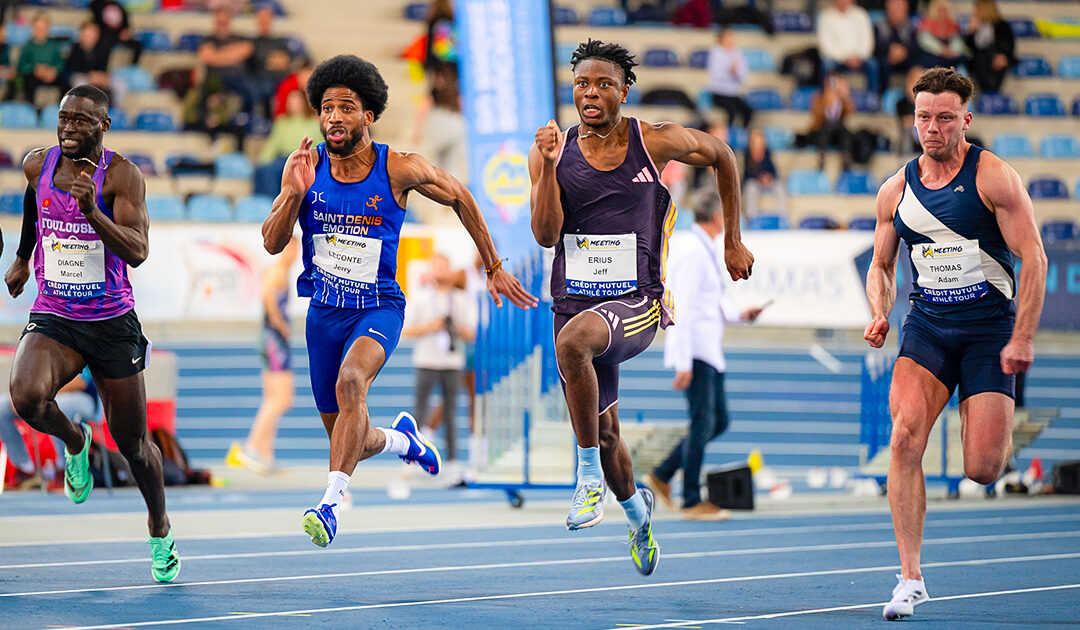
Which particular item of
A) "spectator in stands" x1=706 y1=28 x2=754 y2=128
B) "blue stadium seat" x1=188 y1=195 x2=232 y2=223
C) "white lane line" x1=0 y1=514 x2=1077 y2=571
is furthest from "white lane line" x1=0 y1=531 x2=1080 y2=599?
"spectator in stands" x1=706 y1=28 x2=754 y2=128

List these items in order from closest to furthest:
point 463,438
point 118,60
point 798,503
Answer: point 798,503 → point 463,438 → point 118,60

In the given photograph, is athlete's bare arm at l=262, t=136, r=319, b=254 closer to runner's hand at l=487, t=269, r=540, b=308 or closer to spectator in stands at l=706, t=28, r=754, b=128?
runner's hand at l=487, t=269, r=540, b=308

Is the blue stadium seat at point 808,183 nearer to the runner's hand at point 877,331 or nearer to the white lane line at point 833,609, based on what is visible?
the white lane line at point 833,609

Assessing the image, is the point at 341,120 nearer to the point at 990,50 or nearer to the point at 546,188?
the point at 546,188

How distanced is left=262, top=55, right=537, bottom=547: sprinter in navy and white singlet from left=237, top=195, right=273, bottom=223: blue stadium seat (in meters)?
10.7

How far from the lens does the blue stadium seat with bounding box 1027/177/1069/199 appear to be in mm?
20203

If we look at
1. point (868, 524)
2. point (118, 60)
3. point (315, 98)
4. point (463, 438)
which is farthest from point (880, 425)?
point (118, 60)

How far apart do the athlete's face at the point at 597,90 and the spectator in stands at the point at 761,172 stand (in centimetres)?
1329

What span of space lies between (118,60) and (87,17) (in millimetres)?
923

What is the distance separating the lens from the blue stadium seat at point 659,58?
22.2 m

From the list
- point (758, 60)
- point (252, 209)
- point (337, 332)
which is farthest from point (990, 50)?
point (337, 332)

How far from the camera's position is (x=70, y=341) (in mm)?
6770

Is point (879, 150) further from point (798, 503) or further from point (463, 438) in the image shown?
point (798, 503)

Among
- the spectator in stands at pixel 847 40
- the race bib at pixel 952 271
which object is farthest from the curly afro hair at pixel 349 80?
the spectator in stands at pixel 847 40
